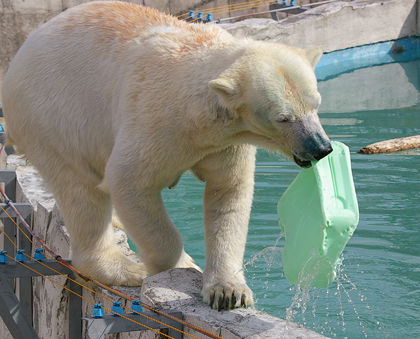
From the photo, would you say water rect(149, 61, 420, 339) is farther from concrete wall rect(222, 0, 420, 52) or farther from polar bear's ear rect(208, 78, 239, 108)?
concrete wall rect(222, 0, 420, 52)

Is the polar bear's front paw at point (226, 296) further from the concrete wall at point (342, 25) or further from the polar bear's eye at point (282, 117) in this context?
the concrete wall at point (342, 25)

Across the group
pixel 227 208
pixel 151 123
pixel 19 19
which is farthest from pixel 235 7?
pixel 151 123

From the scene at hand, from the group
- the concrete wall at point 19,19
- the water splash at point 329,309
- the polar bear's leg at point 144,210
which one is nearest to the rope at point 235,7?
the concrete wall at point 19,19

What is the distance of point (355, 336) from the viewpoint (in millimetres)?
3299

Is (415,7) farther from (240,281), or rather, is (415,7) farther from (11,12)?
(240,281)

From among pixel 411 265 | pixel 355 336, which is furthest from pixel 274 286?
pixel 411 265

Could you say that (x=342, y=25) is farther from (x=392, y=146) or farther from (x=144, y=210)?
(x=144, y=210)

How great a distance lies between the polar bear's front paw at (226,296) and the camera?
2.48 metres

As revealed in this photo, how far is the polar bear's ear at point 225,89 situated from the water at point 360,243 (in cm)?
83

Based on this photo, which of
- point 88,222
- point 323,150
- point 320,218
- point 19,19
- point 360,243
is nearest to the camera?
point 323,150

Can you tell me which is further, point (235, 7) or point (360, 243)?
point (235, 7)

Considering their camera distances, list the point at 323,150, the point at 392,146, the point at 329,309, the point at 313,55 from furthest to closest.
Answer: the point at 392,146
the point at 329,309
the point at 313,55
the point at 323,150

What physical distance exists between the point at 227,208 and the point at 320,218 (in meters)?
0.53

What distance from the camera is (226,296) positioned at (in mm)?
2494
